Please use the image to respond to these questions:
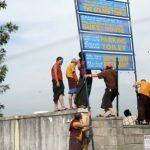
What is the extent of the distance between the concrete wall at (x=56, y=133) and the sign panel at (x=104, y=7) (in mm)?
2888

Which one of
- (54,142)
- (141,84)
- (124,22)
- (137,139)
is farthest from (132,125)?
(124,22)

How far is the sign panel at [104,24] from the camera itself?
1411 cm

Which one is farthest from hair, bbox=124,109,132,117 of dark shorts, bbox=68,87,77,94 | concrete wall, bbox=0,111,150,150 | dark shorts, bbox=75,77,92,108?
dark shorts, bbox=68,87,77,94

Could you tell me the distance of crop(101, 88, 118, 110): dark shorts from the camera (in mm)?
13570

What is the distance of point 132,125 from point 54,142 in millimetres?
2305

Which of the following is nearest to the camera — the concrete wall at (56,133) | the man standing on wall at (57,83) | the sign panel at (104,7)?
the concrete wall at (56,133)

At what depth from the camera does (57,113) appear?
14.4 m

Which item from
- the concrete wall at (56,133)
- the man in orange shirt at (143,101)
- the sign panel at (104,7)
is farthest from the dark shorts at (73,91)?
the sign panel at (104,7)

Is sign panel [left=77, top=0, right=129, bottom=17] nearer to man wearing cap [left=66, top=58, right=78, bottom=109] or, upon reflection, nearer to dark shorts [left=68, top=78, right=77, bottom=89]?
man wearing cap [left=66, top=58, right=78, bottom=109]

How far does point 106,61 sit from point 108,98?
4.35 ft

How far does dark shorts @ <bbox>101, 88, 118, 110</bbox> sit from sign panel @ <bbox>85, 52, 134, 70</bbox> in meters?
0.81

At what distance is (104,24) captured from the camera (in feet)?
48.1

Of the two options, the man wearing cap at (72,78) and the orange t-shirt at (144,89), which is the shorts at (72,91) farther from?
the orange t-shirt at (144,89)

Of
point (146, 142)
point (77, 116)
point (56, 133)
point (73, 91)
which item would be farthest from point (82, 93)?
point (146, 142)
